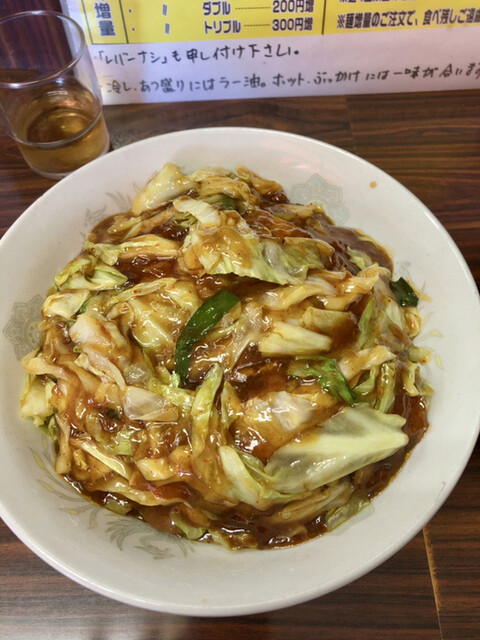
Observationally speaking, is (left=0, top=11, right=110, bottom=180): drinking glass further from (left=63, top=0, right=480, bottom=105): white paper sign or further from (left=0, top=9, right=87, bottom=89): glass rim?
(left=63, top=0, right=480, bottom=105): white paper sign

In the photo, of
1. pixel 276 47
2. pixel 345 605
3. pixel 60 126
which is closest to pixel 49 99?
pixel 60 126

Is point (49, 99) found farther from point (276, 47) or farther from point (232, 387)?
point (232, 387)

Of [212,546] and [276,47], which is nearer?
[212,546]

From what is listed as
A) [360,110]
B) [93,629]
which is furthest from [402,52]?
[93,629]

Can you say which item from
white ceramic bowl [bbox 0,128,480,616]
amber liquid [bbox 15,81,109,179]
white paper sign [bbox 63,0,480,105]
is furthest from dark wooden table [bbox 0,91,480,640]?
amber liquid [bbox 15,81,109,179]

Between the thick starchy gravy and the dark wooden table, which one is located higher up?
the thick starchy gravy

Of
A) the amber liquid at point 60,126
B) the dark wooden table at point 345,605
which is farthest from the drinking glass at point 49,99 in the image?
the dark wooden table at point 345,605

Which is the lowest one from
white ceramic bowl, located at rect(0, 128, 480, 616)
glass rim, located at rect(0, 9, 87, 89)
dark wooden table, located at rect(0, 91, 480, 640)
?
dark wooden table, located at rect(0, 91, 480, 640)

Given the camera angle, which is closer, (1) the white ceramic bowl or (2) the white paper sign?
(1) the white ceramic bowl
